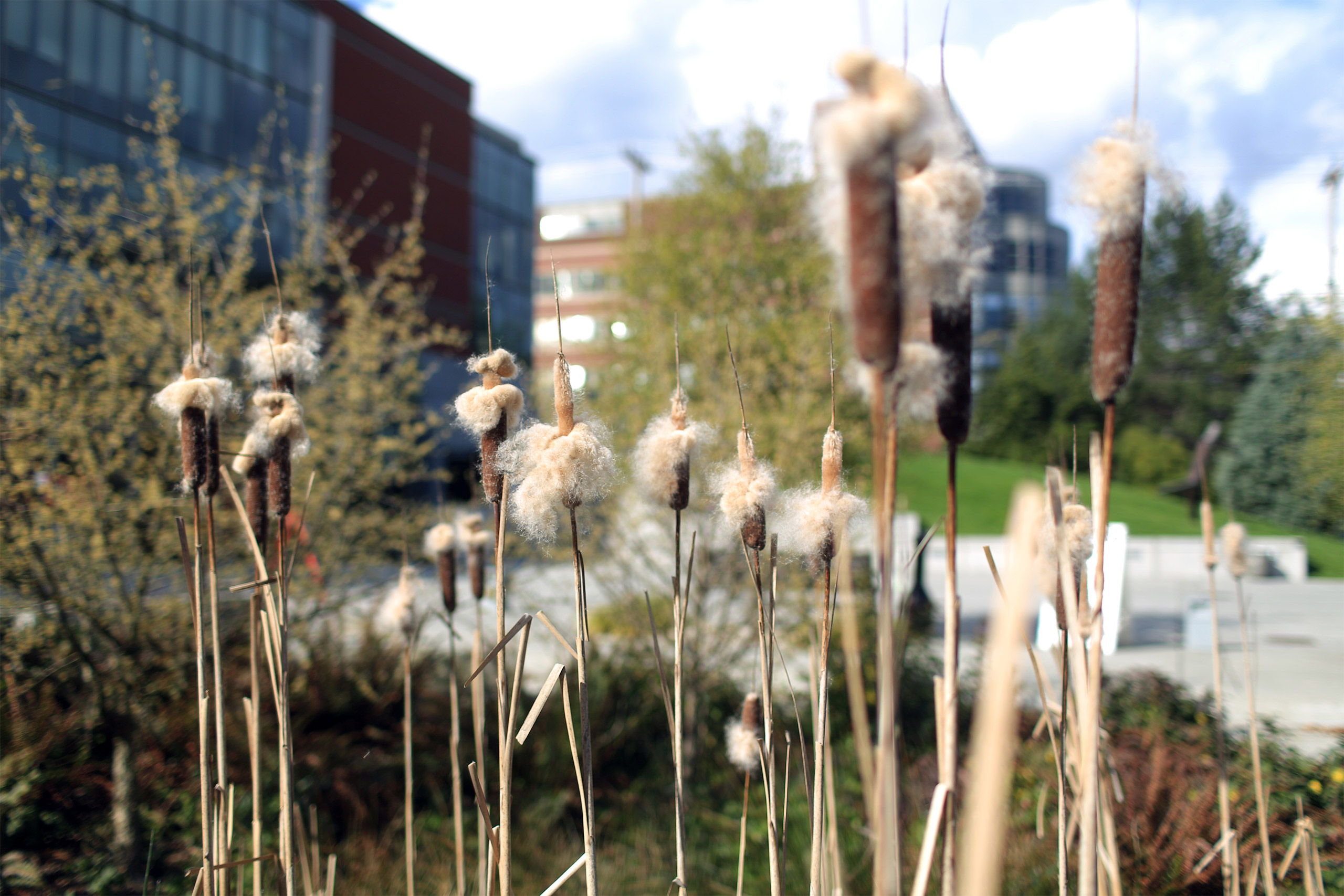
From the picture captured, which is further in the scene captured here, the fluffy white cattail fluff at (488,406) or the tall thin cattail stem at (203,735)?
the tall thin cattail stem at (203,735)

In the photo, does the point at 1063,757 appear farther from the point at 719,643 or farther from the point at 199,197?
the point at 199,197

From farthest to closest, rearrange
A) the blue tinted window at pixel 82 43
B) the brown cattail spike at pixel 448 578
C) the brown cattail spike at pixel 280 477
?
the blue tinted window at pixel 82 43 → the brown cattail spike at pixel 448 578 → the brown cattail spike at pixel 280 477

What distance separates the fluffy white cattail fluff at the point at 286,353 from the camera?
1619 mm

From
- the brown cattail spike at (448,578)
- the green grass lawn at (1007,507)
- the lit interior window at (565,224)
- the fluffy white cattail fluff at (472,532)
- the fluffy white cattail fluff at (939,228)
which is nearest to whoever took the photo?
the fluffy white cattail fluff at (939,228)

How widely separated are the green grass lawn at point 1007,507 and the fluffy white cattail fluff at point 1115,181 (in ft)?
57.6

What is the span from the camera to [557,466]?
121 cm

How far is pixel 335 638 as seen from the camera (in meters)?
4.76

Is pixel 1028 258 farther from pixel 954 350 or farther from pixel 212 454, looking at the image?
pixel 954 350

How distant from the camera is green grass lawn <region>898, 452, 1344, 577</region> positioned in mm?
17750

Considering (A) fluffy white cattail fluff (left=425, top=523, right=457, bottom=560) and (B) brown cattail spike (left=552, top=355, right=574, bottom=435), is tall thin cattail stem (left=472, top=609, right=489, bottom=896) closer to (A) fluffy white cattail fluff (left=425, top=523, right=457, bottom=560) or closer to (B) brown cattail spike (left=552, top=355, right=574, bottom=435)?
(A) fluffy white cattail fluff (left=425, top=523, right=457, bottom=560)

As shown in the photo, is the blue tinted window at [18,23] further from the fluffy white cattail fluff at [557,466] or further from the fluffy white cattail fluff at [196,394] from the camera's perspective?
the fluffy white cattail fluff at [557,466]

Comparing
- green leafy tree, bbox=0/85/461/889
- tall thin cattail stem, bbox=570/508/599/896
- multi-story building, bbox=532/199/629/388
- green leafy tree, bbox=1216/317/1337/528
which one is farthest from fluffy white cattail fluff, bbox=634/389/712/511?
green leafy tree, bbox=1216/317/1337/528

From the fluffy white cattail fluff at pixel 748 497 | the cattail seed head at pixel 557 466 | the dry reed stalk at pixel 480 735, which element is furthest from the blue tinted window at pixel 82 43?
the fluffy white cattail fluff at pixel 748 497

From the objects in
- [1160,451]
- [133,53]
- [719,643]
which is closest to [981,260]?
[719,643]
